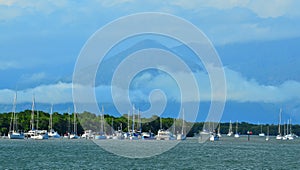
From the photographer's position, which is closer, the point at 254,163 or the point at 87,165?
the point at 87,165

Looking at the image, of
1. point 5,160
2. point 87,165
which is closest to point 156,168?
point 87,165

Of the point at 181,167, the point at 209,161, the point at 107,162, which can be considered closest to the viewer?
the point at 181,167

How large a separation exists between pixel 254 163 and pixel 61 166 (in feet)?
100

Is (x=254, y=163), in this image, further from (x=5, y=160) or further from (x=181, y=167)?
(x=5, y=160)

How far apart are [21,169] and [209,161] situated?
32420mm

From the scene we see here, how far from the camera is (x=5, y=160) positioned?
98062 mm

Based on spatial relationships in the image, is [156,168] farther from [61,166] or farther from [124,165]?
[61,166]

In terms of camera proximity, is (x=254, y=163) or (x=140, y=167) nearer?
(x=140, y=167)

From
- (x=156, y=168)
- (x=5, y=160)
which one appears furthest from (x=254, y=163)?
(x=5, y=160)

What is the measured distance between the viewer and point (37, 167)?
85.4 metres

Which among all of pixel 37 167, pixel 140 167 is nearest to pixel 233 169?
pixel 140 167

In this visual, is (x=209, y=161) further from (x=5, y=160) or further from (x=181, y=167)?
(x=5, y=160)

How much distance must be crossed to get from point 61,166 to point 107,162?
979 cm

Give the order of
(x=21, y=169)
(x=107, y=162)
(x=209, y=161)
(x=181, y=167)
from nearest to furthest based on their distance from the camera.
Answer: (x=21, y=169), (x=181, y=167), (x=107, y=162), (x=209, y=161)
